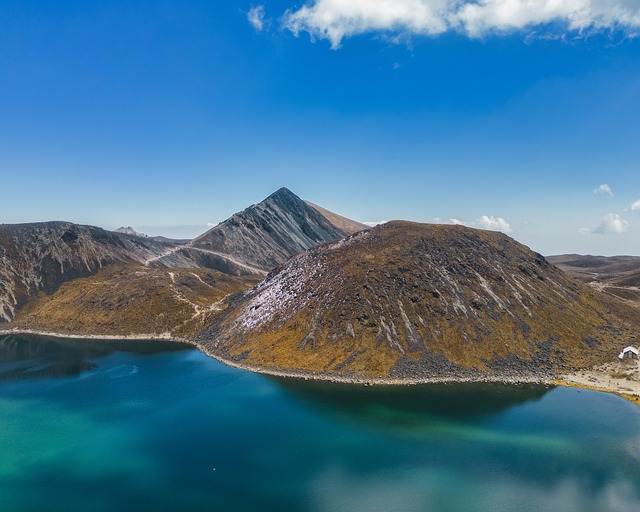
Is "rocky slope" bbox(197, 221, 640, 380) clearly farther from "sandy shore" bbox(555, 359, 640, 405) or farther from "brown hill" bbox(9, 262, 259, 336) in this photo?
"brown hill" bbox(9, 262, 259, 336)

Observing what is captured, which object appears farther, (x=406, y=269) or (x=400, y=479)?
(x=406, y=269)

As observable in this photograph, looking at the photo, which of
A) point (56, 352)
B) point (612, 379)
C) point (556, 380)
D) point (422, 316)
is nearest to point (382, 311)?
point (422, 316)

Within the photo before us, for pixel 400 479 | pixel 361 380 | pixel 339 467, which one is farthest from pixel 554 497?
pixel 361 380

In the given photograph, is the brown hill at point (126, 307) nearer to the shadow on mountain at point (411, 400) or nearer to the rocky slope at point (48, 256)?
the rocky slope at point (48, 256)

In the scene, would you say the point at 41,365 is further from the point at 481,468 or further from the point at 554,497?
the point at 554,497

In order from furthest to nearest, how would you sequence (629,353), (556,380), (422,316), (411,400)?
(422,316)
(629,353)
(556,380)
(411,400)

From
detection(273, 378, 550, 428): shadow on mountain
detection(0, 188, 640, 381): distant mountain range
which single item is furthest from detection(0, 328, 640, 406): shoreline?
detection(273, 378, 550, 428): shadow on mountain

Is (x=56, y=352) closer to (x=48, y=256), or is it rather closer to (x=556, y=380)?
(x=48, y=256)
